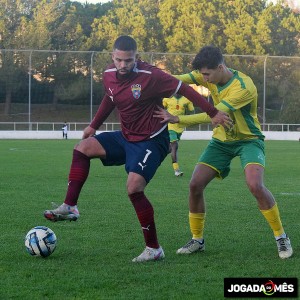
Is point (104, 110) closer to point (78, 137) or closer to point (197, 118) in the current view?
point (197, 118)

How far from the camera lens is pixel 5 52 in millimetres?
52219

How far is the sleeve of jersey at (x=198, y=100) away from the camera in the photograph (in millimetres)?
7348

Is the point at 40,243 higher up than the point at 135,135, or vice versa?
the point at 135,135

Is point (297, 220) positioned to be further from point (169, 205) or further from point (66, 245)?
point (66, 245)

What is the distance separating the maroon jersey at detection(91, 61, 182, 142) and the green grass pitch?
3.85 ft

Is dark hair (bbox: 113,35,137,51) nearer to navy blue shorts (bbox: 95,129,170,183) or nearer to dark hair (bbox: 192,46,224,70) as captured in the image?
dark hair (bbox: 192,46,224,70)

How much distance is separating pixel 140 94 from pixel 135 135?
418mm

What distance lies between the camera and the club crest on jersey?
7.39 m

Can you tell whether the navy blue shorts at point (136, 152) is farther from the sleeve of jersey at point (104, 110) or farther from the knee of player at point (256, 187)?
the knee of player at point (256, 187)

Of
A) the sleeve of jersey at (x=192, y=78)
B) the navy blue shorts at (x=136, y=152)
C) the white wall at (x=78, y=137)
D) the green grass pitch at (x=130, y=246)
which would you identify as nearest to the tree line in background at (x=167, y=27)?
the white wall at (x=78, y=137)

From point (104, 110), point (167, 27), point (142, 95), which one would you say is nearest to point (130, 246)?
point (104, 110)

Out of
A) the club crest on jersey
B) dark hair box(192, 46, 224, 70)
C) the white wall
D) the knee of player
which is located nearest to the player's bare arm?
the club crest on jersey

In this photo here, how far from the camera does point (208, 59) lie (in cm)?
746

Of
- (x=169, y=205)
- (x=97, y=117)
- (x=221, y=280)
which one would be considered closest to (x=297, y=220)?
(x=169, y=205)
